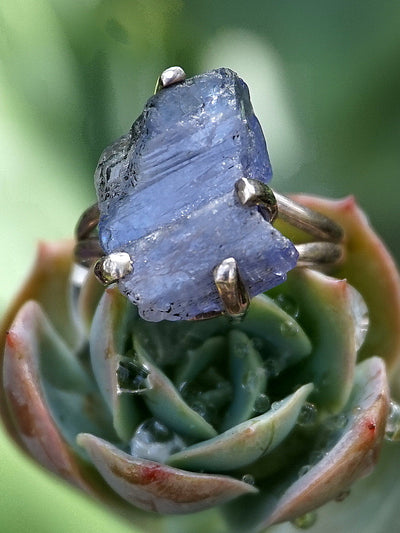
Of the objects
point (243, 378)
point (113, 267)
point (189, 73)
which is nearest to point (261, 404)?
point (243, 378)

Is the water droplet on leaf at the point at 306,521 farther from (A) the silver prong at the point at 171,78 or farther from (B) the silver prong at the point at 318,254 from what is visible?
(A) the silver prong at the point at 171,78

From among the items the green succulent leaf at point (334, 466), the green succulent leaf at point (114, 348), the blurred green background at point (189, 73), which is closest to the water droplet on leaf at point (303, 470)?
the green succulent leaf at point (334, 466)

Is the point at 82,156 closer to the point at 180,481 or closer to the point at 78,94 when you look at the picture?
the point at 78,94

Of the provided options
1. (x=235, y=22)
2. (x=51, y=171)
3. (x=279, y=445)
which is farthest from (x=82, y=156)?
(x=279, y=445)

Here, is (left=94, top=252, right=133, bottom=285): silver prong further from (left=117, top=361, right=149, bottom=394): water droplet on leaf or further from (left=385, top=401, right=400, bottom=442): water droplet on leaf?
(left=385, top=401, right=400, bottom=442): water droplet on leaf

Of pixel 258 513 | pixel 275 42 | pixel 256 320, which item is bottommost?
pixel 258 513

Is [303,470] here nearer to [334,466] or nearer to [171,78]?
[334,466]

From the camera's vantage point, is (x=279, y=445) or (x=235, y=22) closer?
(x=279, y=445)

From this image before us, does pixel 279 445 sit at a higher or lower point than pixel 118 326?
lower
